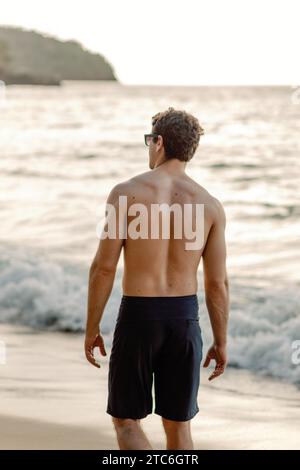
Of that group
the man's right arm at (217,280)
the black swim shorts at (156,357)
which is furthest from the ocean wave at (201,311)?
the black swim shorts at (156,357)

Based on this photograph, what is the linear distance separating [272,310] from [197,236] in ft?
21.0

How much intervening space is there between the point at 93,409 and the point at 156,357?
2525 mm

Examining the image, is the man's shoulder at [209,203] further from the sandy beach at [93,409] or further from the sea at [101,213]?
the sea at [101,213]

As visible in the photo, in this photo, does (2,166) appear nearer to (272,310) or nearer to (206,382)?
(272,310)

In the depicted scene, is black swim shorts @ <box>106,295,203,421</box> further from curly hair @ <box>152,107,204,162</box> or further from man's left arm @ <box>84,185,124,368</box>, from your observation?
curly hair @ <box>152,107,204,162</box>

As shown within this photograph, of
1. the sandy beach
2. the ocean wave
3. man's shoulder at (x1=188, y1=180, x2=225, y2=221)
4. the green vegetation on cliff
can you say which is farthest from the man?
the green vegetation on cliff

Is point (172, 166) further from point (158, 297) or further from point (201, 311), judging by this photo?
point (201, 311)

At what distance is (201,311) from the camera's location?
1023 centimetres

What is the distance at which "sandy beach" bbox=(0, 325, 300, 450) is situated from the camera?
5.91 m

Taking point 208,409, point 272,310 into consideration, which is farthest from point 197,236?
point 272,310

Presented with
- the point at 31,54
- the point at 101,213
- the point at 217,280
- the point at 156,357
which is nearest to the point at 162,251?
the point at 217,280

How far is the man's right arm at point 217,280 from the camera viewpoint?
4203 millimetres

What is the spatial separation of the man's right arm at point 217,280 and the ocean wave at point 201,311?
3764mm

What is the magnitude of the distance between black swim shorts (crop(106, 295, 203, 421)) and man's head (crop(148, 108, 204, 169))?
1.90ft
